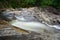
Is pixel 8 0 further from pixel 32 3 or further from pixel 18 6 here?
pixel 32 3

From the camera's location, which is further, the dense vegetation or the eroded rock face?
the dense vegetation

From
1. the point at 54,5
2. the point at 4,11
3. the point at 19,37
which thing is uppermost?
the point at 19,37

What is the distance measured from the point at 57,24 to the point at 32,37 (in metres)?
4.51

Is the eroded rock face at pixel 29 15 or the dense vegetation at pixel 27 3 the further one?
the dense vegetation at pixel 27 3

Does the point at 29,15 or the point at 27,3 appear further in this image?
the point at 27,3

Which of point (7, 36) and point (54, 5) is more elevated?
point (7, 36)

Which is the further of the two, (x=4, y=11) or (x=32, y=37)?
(x=4, y=11)

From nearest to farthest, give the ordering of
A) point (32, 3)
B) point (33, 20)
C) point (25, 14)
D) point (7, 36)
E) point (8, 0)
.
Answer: point (7, 36)
point (33, 20)
point (25, 14)
point (8, 0)
point (32, 3)

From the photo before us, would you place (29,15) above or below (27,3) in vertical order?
above

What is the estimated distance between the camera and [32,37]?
A: 7.87 metres

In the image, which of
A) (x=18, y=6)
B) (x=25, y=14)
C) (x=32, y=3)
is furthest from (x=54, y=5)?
(x=25, y=14)

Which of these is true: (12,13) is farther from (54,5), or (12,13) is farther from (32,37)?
(54,5)

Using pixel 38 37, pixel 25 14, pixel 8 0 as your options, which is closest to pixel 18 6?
pixel 8 0

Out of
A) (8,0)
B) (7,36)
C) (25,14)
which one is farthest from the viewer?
(8,0)
